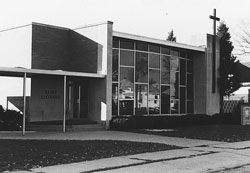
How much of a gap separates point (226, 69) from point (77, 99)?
43.7 ft

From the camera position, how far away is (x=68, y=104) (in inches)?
934

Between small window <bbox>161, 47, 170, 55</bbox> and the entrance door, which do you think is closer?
the entrance door

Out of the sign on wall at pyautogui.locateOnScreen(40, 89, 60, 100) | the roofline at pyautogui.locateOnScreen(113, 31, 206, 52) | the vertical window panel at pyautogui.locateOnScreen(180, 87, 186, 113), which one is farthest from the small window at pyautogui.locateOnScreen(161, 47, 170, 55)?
the sign on wall at pyautogui.locateOnScreen(40, 89, 60, 100)

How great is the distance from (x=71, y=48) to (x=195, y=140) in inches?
444

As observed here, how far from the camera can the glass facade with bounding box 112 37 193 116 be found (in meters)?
23.5

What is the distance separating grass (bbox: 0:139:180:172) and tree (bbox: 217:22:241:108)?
17083 millimetres

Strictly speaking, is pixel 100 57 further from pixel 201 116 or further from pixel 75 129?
pixel 201 116

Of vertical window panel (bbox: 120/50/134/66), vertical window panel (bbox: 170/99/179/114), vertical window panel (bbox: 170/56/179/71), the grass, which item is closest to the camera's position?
the grass

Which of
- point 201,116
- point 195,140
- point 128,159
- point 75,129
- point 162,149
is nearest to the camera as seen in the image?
point 128,159

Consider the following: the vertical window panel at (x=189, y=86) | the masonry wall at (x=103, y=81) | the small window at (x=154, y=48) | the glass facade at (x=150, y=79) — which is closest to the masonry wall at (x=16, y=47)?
the masonry wall at (x=103, y=81)

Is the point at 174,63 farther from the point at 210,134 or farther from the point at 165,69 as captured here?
the point at 210,134

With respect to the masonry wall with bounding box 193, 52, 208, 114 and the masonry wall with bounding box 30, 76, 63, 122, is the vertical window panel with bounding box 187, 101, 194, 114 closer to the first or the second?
the masonry wall with bounding box 193, 52, 208, 114

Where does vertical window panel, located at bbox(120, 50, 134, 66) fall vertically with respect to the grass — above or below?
above

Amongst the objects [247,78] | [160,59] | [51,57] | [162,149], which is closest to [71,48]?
[51,57]
